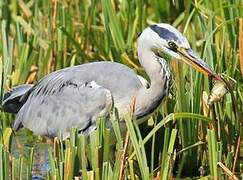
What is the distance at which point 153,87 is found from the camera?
15.5ft

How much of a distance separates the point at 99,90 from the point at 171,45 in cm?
51

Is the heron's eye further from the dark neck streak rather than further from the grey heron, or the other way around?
the dark neck streak

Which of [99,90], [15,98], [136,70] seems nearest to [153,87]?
[99,90]

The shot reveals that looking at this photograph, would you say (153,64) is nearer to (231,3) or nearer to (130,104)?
(130,104)

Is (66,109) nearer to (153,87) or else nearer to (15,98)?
(15,98)

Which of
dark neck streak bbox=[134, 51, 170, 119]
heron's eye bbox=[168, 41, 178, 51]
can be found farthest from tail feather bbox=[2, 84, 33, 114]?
heron's eye bbox=[168, 41, 178, 51]

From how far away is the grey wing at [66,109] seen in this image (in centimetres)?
477

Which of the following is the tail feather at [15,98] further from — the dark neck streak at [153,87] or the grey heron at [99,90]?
the dark neck streak at [153,87]

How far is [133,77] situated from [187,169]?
0.59 m

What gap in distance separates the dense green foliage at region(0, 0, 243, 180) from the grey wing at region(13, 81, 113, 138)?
0.15 m

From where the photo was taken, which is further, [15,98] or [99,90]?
[15,98]

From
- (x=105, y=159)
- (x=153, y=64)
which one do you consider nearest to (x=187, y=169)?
(x=153, y=64)

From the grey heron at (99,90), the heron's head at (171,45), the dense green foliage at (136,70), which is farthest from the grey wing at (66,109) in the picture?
the heron's head at (171,45)

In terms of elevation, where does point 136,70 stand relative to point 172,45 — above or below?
below
